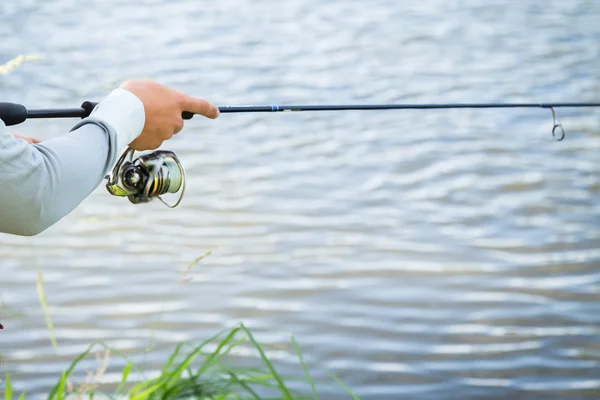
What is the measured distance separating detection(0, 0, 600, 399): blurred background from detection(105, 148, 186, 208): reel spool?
1.76 feet

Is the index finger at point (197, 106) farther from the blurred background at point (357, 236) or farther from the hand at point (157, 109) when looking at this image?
the blurred background at point (357, 236)

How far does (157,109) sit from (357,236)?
2719 millimetres

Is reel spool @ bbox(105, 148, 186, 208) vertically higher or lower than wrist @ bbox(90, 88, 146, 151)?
lower

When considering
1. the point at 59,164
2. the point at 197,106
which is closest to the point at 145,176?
the point at 197,106

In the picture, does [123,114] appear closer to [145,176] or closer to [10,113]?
[10,113]

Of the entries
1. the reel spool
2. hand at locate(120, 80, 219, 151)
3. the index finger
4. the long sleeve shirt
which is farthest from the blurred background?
the long sleeve shirt

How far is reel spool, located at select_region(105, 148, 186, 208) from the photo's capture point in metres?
1.57

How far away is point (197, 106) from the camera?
137 centimetres

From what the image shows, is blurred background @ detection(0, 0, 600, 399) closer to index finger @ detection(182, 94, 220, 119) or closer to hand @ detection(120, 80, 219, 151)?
index finger @ detection(182, 94, 220, 119)

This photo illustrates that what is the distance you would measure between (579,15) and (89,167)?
8696 mm

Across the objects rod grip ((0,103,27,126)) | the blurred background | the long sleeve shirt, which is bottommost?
the blurred background

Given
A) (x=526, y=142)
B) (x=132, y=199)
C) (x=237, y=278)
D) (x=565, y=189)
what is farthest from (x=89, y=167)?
(x=526, y=142)

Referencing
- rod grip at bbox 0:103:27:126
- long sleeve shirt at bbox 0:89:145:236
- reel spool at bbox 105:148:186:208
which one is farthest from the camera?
reel spool at bbox 105:148:186:208

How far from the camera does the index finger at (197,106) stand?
1327 millimetres
